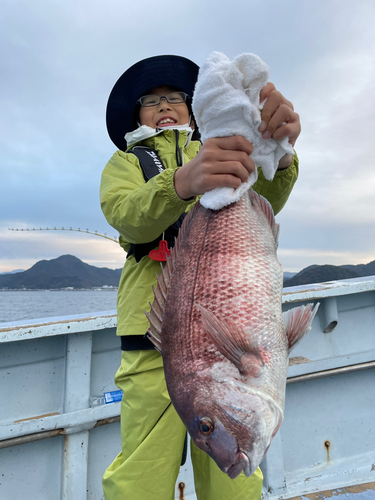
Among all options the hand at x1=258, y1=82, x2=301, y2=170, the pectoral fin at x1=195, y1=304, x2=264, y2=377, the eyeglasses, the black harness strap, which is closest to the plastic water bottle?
the black harness strap

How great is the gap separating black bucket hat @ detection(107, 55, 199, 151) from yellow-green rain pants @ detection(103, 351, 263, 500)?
1650 millimetres

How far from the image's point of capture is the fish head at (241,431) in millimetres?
1109

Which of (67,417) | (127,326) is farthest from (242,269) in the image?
(67,417)

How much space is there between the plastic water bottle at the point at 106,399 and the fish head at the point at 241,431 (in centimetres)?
205

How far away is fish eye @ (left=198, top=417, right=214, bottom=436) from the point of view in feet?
3.92

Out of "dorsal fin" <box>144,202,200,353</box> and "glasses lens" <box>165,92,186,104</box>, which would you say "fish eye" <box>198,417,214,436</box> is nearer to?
"dorsal fin" <box>144,202,200,353</box>

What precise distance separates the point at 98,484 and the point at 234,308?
8.77 ft

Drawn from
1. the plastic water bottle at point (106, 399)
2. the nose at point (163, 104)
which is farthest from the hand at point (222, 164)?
the plastic water bottle at point (106, 399)

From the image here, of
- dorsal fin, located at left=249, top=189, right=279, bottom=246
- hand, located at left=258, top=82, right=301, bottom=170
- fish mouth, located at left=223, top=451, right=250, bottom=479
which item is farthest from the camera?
dorsal fin, located at left=249, top=189, right=279, bottom=246

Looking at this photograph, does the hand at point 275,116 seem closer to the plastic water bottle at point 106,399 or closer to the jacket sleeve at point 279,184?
the jacket sleeve at point 279,184

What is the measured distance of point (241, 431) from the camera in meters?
1.13

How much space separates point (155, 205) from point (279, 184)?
0.72 m

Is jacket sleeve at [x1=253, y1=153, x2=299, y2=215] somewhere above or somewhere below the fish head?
above

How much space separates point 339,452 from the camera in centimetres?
358
